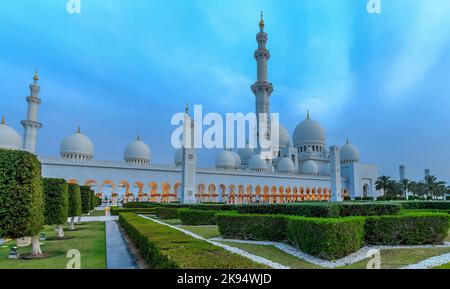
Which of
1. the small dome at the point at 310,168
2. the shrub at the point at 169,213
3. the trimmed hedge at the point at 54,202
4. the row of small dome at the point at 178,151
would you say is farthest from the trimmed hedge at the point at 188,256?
the small dome at the point at 310,168

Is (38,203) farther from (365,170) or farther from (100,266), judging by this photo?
(365,170)

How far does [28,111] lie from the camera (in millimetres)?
36344

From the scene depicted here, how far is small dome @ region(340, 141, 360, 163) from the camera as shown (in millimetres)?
65312

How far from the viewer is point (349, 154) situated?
215 feet

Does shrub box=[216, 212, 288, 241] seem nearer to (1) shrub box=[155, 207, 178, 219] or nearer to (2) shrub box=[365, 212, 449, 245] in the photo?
(2) shrub box=[365, 212, 449, 245]

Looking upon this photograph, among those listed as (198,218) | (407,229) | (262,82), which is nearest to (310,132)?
(262,82)

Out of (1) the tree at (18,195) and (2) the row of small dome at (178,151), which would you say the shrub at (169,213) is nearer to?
(1) the tree at (18,195)

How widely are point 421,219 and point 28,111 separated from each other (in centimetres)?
4120

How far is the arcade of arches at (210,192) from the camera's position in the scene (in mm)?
39156

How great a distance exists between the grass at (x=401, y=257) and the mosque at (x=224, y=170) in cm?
2062

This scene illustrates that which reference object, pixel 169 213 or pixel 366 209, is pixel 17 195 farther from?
pixel 169 213

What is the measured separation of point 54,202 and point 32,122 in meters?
30.8
